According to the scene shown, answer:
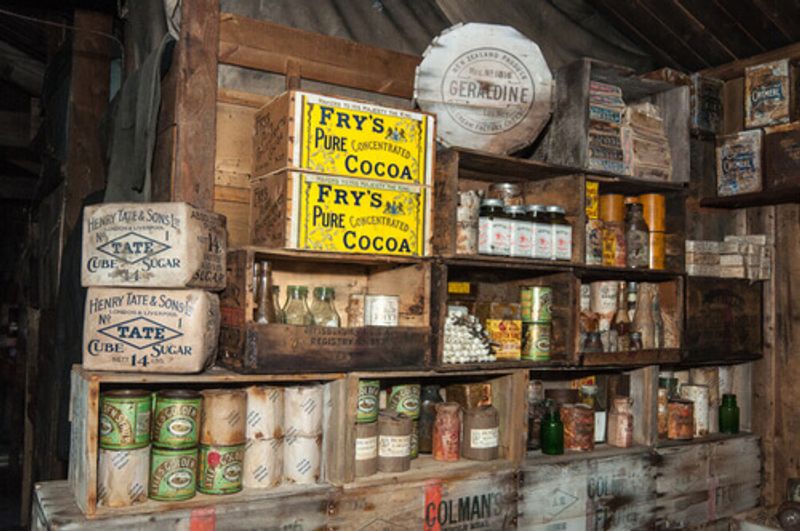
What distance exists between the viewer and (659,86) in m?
3.29

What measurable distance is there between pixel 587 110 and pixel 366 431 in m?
1.63

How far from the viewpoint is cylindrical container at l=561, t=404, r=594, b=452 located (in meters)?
3.03

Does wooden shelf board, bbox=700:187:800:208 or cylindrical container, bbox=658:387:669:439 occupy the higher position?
wooden shelf board, bbox=700:187:800:208

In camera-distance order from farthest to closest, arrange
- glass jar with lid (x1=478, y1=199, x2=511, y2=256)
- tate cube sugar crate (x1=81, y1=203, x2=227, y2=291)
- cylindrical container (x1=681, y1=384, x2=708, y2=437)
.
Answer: cylindrical container (x1=681, y1=384, x2=708, y2=437)
glass jar with lid (x1=478, y1=199, x2=511, y2=256)
tate cube sugar crate (x1=81, y1=203, x2=227, y2=291)

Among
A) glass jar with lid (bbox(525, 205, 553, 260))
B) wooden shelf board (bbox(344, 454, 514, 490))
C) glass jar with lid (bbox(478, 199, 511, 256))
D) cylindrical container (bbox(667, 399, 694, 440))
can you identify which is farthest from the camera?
cylindrical container (bbox(667, 399, 694, 440))

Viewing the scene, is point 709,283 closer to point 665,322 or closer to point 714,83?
point 665,322

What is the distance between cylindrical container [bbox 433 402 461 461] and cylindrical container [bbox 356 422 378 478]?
1.13 feet

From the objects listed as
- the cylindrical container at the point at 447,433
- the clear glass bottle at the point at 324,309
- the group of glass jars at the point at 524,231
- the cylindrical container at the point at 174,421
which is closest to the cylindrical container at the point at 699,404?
the group of glass jars at the point at 524,231

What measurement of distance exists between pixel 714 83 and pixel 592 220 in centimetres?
137

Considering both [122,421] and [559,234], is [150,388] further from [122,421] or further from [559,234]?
[559,234]

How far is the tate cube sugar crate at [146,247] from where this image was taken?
2139 millimetres

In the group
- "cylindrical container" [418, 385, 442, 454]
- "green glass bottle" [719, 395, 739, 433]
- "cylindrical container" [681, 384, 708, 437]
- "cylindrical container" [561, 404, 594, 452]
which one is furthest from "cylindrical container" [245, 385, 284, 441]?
"green glass bottle" [719, 395, 739, 433]

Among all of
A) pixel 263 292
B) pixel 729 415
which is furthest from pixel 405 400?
pixel 729 415

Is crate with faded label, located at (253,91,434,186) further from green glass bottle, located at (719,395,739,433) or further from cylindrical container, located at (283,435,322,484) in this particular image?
green glass bottle, located at (719,395,739,433)
